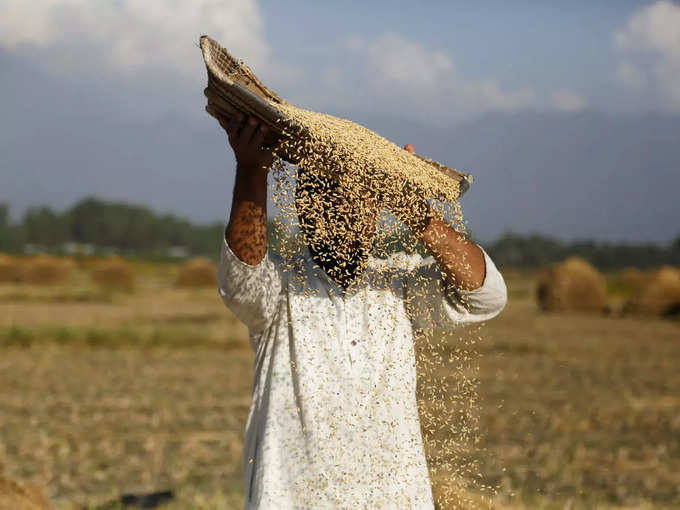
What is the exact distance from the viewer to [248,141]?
2035 millimetres

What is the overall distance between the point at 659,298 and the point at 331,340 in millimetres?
24094

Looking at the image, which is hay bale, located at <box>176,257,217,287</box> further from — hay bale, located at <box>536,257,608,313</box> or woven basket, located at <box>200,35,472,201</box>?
woven basket, located at <box>200,35,472,201</box>

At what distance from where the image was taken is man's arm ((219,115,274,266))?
6.68 ft

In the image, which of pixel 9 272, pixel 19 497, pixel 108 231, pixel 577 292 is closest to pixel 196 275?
pixel 9 272

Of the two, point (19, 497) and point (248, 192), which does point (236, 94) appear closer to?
point (248, 192)

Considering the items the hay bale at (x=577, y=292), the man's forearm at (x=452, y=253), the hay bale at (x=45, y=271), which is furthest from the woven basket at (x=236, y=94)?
the hay bale at (x=45, y=271)

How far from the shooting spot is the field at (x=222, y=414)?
5.32 m

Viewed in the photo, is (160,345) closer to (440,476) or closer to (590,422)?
(590,422)

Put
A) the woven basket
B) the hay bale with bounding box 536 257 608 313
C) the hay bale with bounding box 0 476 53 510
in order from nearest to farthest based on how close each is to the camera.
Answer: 1. the woven basket
2. the hay bale with bounding box 0 476 53 510
3. the hay bale with bounding box 536 257 608 313

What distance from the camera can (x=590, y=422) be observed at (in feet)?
25.5

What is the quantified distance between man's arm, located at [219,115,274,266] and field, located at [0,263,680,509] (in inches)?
43.4

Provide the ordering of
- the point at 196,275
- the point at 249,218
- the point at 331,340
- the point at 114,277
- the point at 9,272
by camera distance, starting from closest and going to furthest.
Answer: the point at 249,218 → the point at 331,340 → the point at 9,272 → the point at 114,277 → the point at 196,275

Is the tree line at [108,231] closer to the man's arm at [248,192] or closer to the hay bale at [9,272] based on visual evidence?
the hay bale at [9,272]

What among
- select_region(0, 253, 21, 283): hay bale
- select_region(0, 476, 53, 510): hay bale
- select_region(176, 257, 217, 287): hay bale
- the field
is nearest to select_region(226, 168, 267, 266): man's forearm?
the field
